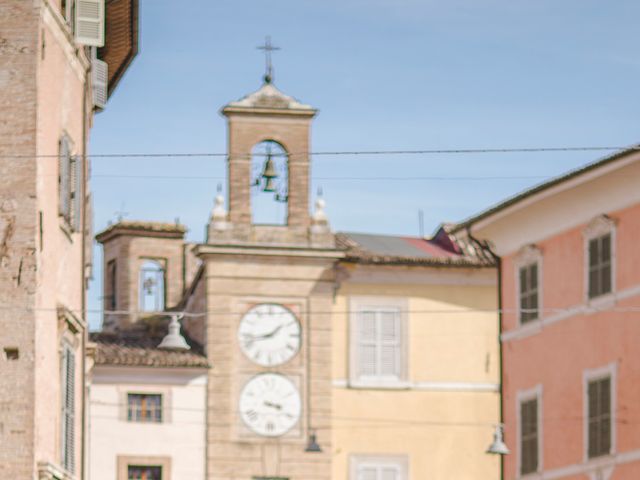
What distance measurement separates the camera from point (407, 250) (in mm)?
54531

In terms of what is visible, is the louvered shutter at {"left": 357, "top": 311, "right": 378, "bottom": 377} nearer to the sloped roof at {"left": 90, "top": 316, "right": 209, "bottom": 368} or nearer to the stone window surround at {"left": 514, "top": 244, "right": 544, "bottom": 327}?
the sloped roof at {"left": 90, "top": 316, "right": 209, "bottom": 368}

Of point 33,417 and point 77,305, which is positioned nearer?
point 33,417

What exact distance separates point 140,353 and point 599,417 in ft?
59.9

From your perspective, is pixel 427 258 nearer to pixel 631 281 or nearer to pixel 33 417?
pixel 631 281

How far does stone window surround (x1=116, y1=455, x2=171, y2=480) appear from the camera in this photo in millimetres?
50000

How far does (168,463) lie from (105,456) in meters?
1.41

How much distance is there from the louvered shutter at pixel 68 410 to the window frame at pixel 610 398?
31.3ft

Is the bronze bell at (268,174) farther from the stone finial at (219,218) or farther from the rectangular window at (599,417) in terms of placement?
the rectangular window at (599,417)

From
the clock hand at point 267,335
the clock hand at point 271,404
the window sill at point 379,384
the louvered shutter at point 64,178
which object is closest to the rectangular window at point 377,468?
the window sill at point 379,384

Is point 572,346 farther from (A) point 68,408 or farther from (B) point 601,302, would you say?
(A) point 68,408

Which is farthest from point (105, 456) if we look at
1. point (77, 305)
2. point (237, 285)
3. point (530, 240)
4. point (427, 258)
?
point (77, 305)

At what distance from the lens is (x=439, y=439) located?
5181cm

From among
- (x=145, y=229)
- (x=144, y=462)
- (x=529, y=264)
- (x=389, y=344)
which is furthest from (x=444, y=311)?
(x=529, y=264)

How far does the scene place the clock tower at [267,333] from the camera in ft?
168
